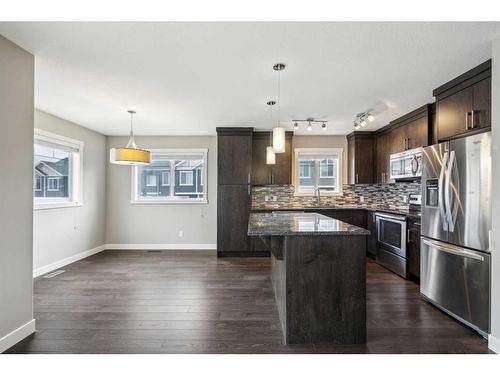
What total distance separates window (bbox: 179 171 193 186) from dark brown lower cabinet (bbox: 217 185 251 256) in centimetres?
106

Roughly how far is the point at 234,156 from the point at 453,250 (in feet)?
11.8

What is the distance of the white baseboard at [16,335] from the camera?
212 centimetres

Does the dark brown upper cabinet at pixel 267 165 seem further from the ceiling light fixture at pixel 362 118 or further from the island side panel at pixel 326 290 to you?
the island side panel at pixel 326 290

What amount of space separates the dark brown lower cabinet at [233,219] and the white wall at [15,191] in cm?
309

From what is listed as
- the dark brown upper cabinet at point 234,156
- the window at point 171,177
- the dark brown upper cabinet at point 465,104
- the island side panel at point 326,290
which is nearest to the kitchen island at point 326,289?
the island side panel at point 326,290

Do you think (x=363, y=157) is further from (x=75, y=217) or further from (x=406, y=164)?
(x=75, y=217)

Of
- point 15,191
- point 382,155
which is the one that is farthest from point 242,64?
point 382,155

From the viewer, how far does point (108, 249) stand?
5.86m

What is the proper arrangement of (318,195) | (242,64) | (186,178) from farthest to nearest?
(186,178)
(318,195)
(242,64)

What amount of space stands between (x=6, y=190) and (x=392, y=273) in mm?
4713

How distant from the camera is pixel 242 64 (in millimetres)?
2588

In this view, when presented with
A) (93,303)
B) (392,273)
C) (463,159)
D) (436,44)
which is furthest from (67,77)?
(392,273)

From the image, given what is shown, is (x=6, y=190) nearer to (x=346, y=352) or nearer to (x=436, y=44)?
(x=346, y=352)

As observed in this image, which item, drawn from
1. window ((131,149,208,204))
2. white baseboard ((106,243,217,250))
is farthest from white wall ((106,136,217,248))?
window ((131,149,208,204))
